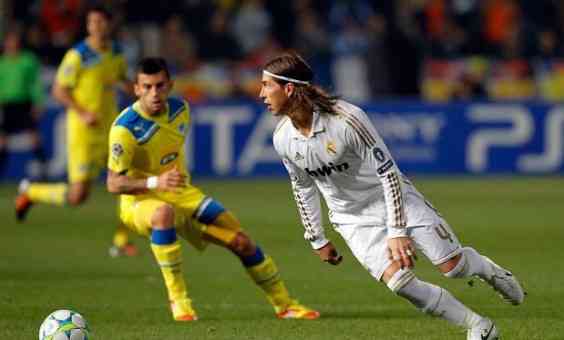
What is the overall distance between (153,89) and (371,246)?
8.20 ft

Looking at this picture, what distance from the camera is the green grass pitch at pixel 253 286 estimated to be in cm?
852

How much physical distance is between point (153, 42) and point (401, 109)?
435cm

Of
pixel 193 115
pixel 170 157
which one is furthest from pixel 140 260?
pixel 193 115

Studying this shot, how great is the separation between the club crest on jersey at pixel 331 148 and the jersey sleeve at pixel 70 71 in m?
6.16

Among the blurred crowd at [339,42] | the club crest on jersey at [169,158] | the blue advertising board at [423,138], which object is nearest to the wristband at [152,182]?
the club crest on jersey at [169,158]

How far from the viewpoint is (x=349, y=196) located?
25.5ft

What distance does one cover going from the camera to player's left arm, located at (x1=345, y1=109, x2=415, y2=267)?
7188 mm

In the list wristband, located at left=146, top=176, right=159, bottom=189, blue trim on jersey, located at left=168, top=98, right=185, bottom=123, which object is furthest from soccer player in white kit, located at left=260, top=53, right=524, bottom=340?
blue trim on jersey, located at left=168, top=98, right=185, bottom=123

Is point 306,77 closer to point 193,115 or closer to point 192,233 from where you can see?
point 192,233

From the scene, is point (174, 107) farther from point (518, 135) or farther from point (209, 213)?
point (518, 135)

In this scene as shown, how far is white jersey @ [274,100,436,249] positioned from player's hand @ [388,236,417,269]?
0.15 feet

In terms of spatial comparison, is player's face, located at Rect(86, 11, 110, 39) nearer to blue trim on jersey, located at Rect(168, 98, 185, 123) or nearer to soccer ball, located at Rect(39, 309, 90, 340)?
blue trim on jersey, located at Rect(168, 98, 185, 123)

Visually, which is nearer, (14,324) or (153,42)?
(14,324)

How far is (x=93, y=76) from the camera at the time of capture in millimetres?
13398
